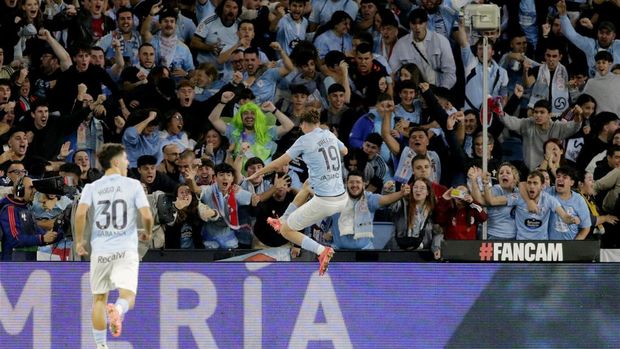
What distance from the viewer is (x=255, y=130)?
1859 cm

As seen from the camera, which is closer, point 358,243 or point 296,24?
point 358,243

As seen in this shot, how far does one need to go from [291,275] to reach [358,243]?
1861 mm

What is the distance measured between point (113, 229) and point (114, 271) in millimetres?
395

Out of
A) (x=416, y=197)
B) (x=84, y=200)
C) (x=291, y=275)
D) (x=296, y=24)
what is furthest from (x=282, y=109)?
(x=84, y=200)

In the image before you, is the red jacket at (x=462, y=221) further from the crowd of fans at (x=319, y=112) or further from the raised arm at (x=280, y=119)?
the raised arm at (x=280, y=119)

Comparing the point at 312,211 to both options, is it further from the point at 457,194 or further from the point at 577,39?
the point at 577,39

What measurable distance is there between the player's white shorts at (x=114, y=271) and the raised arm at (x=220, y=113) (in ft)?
18.9

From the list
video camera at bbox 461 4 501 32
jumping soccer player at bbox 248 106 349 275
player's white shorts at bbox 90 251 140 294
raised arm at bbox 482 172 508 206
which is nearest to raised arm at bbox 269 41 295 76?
video camera at bbox 461 4 501 32

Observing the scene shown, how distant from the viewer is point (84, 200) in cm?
1329

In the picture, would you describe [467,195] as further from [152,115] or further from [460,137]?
[152,115]

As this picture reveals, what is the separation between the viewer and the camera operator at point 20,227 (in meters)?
15.8

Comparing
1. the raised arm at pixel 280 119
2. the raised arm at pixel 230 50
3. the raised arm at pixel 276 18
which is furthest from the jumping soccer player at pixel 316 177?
the raised arm at pixel 276 18

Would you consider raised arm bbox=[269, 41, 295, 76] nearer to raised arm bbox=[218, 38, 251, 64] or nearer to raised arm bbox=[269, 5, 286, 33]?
raised arm bbox=[218, 38, 251, 64]

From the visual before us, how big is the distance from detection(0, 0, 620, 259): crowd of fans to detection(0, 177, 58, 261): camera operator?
0.03 m
